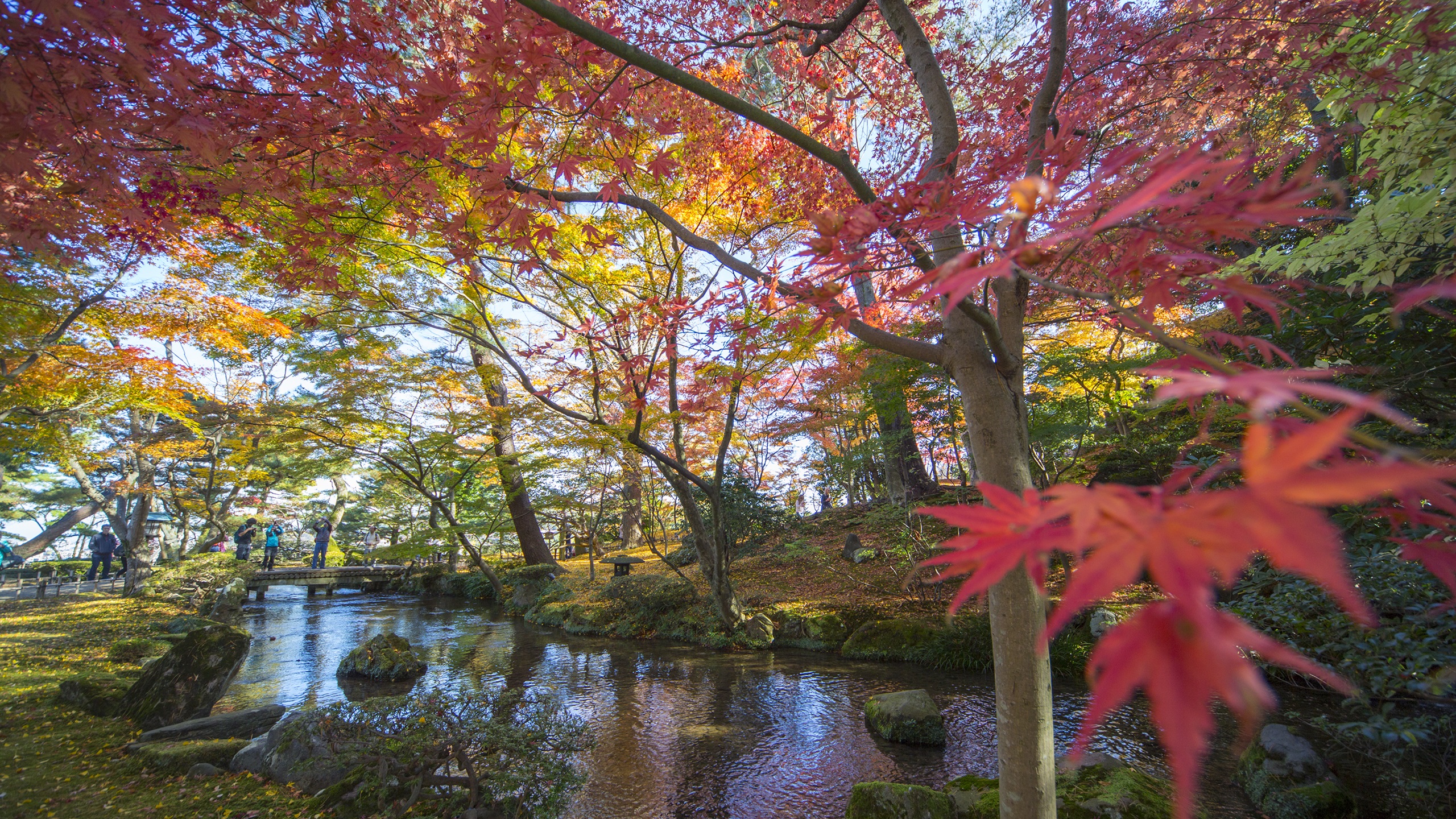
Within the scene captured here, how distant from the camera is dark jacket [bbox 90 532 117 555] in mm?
13992

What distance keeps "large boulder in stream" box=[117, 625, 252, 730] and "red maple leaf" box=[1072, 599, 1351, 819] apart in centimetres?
647

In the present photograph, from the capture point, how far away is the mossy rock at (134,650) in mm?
6461

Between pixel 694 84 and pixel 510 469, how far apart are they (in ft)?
33.0

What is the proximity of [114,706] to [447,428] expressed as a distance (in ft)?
18.7

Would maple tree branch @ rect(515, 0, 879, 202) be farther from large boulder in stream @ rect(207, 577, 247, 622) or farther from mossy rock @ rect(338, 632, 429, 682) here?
large boulder in stream @ rect(207, 577, 247, 622)

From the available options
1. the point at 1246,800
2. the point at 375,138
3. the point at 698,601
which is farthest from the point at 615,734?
the point at 375,138

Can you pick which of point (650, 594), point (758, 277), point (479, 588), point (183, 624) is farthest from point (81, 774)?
point (479, 588)

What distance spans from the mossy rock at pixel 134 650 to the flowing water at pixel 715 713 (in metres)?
0.92

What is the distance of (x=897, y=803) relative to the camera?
3.06 metres

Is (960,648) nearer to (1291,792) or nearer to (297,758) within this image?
(1291,792)

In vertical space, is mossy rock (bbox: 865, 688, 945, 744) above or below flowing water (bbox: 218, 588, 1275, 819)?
above

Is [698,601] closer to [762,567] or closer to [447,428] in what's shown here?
[762,567]

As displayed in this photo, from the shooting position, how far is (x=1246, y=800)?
3354 millimetres

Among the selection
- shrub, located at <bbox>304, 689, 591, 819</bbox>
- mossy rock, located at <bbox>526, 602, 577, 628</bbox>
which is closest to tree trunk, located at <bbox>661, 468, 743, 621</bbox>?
mossy rock, located at <bbox>526, 602, 577, 628</bbox>
